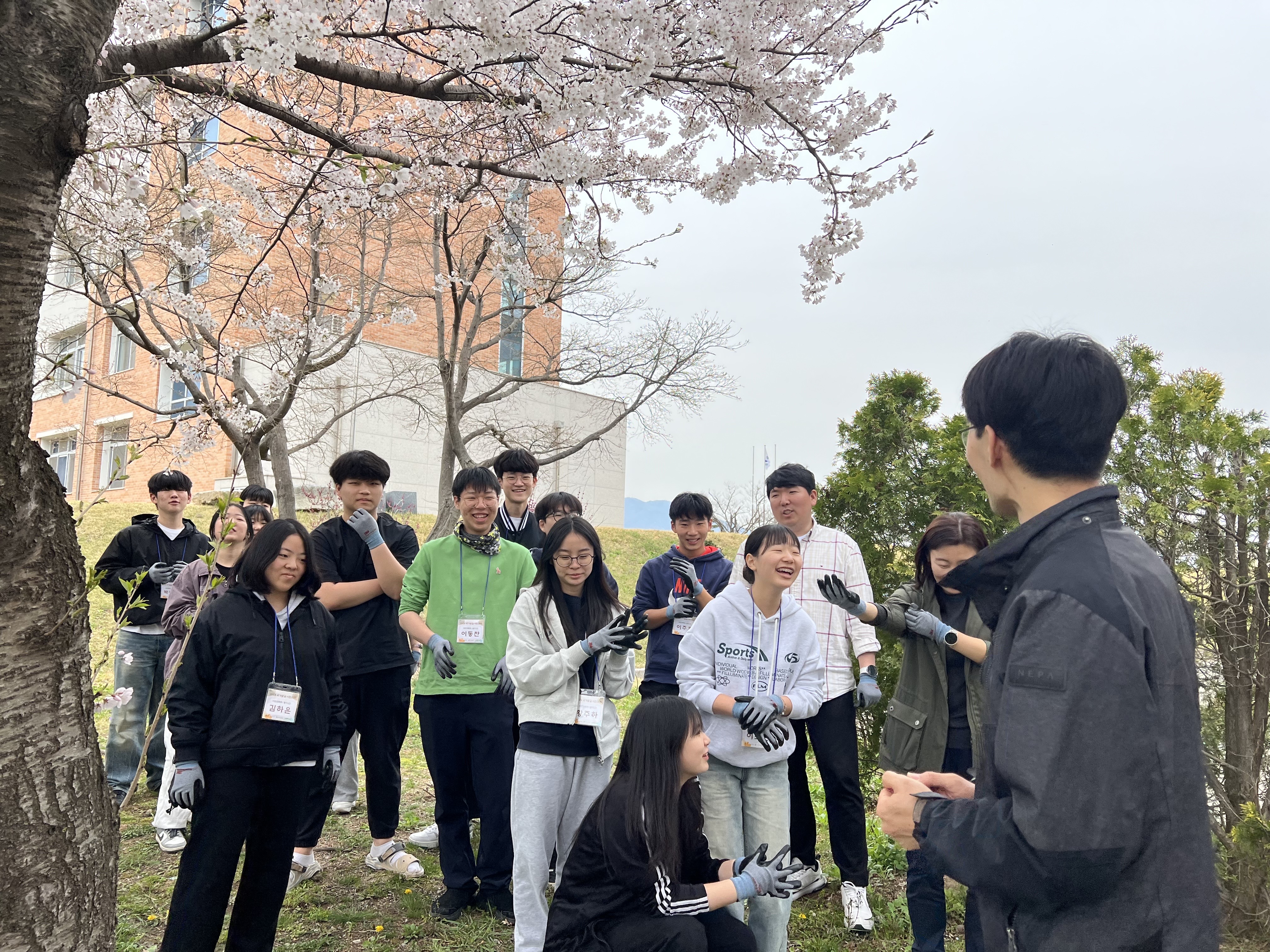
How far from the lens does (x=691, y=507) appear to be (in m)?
4.75

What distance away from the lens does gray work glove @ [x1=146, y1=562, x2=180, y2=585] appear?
534cm

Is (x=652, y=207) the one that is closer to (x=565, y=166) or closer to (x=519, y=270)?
(x=519, y=270)

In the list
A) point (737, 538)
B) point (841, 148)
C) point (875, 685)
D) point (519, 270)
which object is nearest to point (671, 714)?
point (875, 685)

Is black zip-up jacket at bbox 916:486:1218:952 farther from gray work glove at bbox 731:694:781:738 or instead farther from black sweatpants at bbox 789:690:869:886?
black sweatpants at bbox 789:690:869:886

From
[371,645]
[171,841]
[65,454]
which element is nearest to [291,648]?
[371,645]

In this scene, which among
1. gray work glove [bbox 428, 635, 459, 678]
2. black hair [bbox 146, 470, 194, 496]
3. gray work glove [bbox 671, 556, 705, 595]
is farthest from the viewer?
black hair [bbox 146, 470, 194, 496]

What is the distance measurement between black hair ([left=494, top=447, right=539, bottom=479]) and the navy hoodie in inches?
35.7

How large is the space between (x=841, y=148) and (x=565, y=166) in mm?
1847

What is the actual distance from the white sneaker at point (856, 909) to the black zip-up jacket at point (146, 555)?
423cm

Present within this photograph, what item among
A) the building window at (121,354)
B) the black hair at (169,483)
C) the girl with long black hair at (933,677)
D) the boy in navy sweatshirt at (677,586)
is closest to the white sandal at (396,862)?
the boy in navy sweatshirt at (677,586)

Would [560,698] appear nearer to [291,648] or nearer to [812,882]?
[291,648]

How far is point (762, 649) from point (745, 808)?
2.10 feet

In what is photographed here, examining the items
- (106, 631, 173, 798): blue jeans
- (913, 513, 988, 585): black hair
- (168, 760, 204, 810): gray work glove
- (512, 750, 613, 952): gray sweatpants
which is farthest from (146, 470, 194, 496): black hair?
(913, 513, 988, 585): black hair

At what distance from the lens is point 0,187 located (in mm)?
2004
